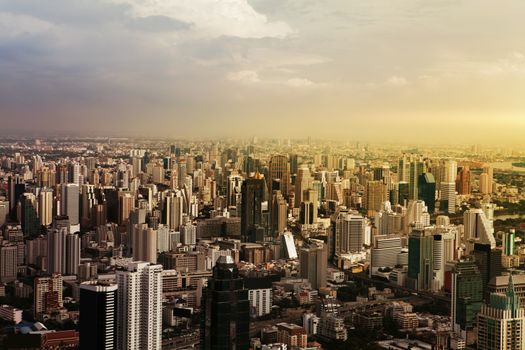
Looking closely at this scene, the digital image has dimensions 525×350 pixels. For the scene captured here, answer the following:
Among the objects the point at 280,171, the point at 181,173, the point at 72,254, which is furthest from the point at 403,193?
the point at 72,254

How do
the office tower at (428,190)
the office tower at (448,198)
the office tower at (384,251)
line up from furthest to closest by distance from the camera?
the office tower at (428,190), the office tower at (448,198), the office tower at (384,251)

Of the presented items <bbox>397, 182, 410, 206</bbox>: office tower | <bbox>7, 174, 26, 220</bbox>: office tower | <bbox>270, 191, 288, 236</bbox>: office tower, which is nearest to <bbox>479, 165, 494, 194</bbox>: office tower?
<bbox>397, 182, 410, 206</bbox>: office tower

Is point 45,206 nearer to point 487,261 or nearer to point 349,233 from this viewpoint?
point 349,233

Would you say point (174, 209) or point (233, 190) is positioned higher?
point (233, 190)

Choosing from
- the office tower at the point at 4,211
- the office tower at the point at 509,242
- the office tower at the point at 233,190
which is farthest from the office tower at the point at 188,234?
the office tower at the point at 509,242

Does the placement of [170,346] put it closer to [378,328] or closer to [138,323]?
[138,323]

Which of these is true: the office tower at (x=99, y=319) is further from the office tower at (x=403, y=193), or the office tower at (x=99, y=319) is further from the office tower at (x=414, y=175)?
the office tower at (x=403, y=193)
